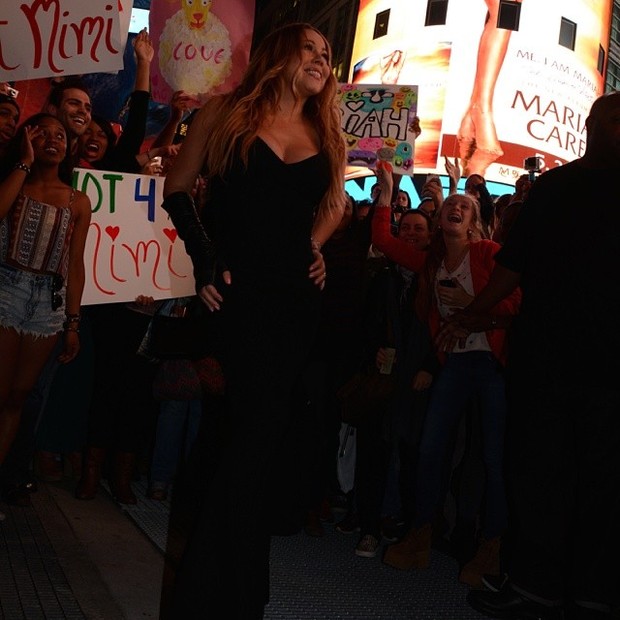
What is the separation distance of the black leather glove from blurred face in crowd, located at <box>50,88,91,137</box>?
2167 mm

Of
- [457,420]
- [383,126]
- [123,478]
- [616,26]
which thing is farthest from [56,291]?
[616,26]

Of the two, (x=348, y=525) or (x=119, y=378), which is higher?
(x=119, y=378)

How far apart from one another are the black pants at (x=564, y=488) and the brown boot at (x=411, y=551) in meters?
0.83

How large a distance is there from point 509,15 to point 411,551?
25884mm

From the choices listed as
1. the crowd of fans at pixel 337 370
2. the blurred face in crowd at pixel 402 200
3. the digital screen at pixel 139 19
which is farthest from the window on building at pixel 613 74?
the crowd of fans at pixel 337 370

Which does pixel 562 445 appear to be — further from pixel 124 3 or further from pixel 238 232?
pixel 124 3

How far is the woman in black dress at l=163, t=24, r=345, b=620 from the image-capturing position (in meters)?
2.27

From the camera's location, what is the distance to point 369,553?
406 centimetres

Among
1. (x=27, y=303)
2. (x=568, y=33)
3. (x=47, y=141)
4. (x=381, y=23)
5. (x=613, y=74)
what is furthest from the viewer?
(x=613, y=74)

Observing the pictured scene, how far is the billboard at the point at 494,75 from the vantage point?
2525 cm

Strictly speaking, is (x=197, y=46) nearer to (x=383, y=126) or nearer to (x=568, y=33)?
(x=383, y=126)

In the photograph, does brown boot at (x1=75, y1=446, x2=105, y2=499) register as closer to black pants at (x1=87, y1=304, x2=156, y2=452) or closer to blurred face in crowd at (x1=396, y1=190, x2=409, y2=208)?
black pants at (x1=87, y1=304, x2=156, y2=452)

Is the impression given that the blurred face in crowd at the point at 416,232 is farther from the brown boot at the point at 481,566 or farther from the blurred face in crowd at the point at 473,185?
the brown boot at the point at 481,566

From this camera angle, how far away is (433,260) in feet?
14.2
